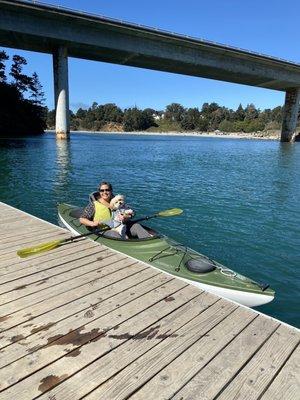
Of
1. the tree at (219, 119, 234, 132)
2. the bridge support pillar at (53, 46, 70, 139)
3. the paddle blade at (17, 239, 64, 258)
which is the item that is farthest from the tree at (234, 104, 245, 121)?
the paddle blade at (17, 239, 64, 258)

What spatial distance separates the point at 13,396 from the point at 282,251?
711 centimetres

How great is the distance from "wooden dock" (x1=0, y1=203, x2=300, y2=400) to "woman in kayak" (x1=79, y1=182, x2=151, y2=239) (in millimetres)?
1314

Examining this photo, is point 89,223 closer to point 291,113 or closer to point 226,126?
point 291,113

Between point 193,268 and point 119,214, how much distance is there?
6.53ft

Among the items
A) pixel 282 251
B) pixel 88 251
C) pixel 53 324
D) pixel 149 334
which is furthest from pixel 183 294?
pixel 282 251

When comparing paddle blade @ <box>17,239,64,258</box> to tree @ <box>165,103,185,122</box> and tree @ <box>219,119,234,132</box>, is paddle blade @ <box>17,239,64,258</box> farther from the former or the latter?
tree @ <box>165,103,185,122</box>

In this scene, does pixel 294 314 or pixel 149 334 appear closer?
pixel 149 334

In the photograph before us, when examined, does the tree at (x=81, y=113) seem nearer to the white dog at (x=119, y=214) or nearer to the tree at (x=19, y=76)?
the tree at (x=19, y=76)

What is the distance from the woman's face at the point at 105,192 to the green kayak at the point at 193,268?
0.90 meters

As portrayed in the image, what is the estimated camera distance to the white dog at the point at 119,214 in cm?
635

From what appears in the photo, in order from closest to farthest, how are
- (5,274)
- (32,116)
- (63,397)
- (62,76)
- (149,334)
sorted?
(63,397) → (149,334) → (5,274) → (62,76) → (32,116)

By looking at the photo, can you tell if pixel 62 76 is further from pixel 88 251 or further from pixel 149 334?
pixel 149 334

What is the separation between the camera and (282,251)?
27.5 feet

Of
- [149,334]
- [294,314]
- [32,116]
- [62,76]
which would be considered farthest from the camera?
[32,116]
